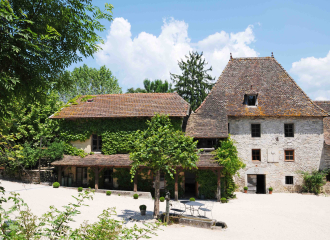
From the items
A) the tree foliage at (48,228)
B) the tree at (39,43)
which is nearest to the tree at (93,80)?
the tree at (39,43)

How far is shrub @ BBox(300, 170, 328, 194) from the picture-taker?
71.4ft

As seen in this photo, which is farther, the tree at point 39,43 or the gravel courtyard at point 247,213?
the gravel courtyard at point 247,213

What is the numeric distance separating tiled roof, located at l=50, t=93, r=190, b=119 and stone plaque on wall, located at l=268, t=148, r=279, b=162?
809 centimetres

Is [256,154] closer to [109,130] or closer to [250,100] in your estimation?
[250,100]

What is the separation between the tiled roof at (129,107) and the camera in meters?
21.1

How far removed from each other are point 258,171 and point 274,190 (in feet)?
6.84

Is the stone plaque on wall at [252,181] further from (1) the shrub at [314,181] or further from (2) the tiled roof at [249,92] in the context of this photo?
(2) the tiled roof at [249,92]

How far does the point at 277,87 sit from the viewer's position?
24.2m

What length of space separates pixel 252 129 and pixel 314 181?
654 centimetres

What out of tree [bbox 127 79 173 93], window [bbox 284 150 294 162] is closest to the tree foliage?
window [bbox 284 150 294 162]

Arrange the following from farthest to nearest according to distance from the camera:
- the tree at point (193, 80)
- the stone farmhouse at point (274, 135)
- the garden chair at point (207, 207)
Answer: the tree at point (193, 80) → the stone farmhouse at point (274, 135) → the garden chair at point (207, 207)

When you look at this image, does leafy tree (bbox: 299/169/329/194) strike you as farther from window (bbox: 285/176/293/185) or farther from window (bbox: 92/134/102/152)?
window (bbox: 92/134/102/152)

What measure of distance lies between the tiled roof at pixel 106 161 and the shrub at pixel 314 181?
9087 mm

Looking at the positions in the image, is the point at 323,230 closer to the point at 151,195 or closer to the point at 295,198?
the point at 295,198
